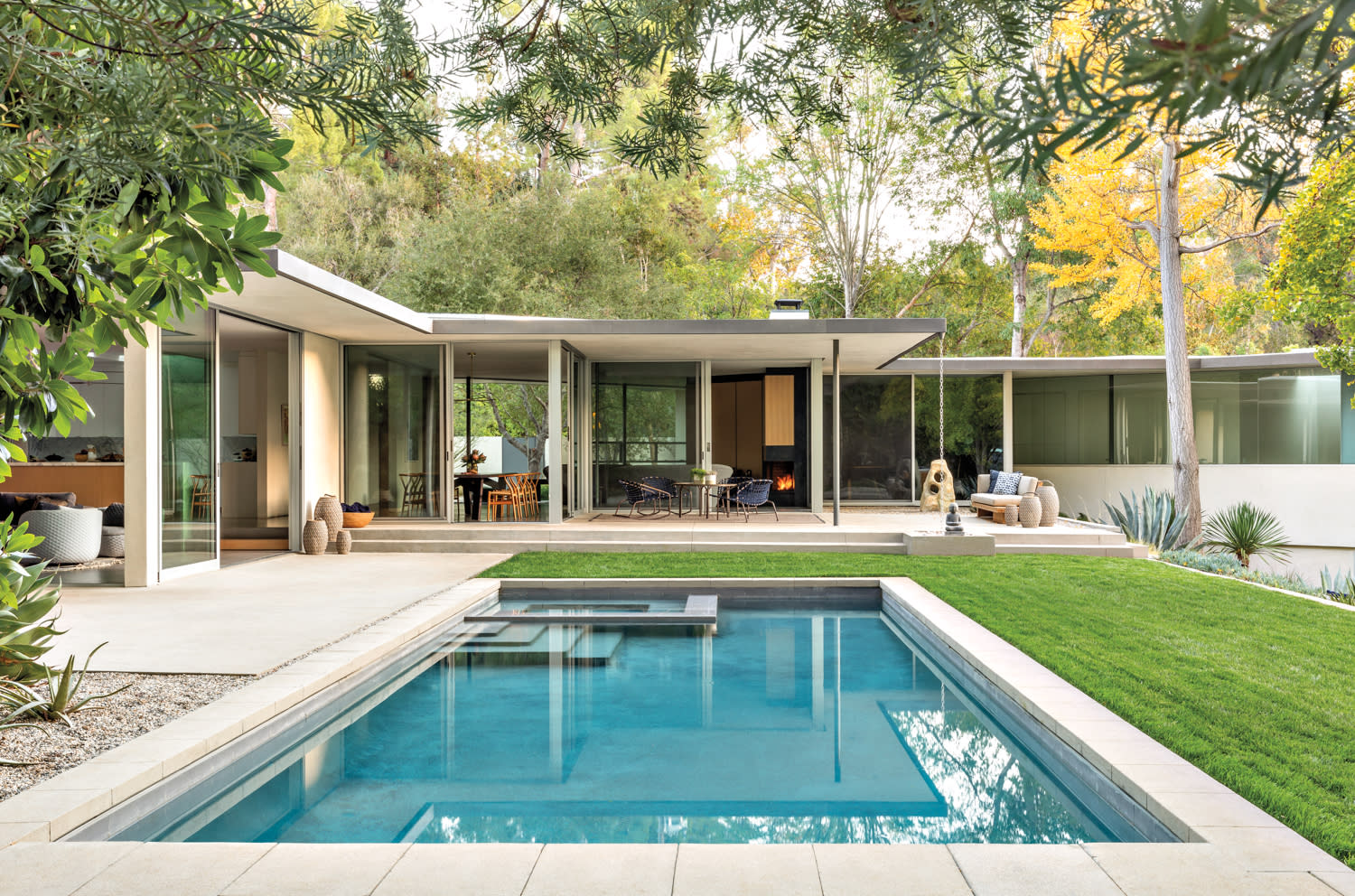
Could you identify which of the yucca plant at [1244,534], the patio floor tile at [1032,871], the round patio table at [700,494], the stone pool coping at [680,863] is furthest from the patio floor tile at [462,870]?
the yucca plant at [1244,534]

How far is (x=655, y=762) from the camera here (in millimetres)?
4781

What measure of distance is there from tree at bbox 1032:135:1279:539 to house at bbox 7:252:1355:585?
5.42 feet

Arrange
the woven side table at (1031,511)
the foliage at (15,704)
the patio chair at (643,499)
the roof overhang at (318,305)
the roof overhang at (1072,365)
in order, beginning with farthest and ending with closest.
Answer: the roof overhang at (1072,365) → the patio chair at (643,499) → the woven side table at (1031,511) → the roof overhang at (318,305) → the foliage at (15,704)

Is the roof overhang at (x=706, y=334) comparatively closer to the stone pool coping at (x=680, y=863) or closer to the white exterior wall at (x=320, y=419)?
the white exterior wall at (x=320, y=419)

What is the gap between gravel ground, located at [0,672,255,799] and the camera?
3906 mm

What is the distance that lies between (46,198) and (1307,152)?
2202 millimetres

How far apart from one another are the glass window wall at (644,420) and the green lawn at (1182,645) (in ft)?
12.8

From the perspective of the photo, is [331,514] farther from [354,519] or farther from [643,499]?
[643,499]

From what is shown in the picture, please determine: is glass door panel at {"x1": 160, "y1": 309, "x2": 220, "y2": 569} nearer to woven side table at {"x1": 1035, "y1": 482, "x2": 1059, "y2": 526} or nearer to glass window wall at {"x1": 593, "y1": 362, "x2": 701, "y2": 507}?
glass window wall at {"x1": 593, "y1": 362, "x2": 701, "y2": 507}

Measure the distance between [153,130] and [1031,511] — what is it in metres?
13.0

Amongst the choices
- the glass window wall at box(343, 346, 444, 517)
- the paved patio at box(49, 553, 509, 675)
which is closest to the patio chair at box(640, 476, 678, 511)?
the glass window wall at box(343, 346, 444, 517)

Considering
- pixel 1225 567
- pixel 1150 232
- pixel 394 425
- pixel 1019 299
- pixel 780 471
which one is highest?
pixel 1019 299

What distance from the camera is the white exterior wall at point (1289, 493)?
14414 mm

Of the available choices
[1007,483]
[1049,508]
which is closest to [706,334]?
[1049,508]
